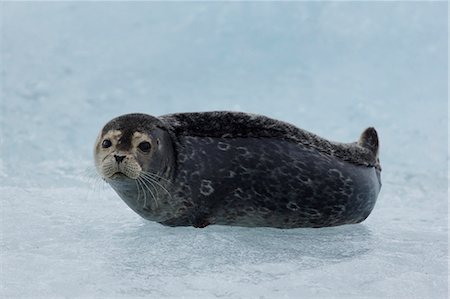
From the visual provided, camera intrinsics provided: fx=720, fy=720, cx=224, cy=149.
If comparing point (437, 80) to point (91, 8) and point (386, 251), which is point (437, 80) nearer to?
point (91, 8)

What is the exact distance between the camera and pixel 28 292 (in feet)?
9.68

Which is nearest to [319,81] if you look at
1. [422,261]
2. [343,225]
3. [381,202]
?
[381,202]

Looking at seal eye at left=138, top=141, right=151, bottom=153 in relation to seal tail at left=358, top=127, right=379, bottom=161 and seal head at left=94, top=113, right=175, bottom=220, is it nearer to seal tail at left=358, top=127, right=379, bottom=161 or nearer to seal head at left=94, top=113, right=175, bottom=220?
seal head at left=94, top=113, right=175, bottom=220

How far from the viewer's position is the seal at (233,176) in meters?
3.88

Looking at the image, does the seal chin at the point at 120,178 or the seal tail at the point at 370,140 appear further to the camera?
the seal tail at the point at 370,140

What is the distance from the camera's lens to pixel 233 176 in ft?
12.8

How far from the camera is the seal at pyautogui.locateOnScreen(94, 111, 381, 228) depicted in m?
3.88

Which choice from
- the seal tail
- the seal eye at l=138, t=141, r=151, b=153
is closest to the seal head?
the seal eye at l=138, t=141, r=151, b=153

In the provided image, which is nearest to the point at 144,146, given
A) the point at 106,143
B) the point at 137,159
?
the point at 137,159

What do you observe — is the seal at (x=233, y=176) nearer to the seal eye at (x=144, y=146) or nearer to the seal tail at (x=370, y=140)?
the seal eye at (x=144, y=146)

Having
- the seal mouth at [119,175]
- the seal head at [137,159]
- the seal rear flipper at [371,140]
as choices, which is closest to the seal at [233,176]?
the seal head at [137,159]

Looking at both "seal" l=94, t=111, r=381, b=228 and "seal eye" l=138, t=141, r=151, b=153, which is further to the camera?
"seal" l=94, t=111, r=381, b=228

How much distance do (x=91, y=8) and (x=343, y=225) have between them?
8.01 metres

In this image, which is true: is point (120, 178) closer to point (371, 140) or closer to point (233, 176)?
point (233, 176)
